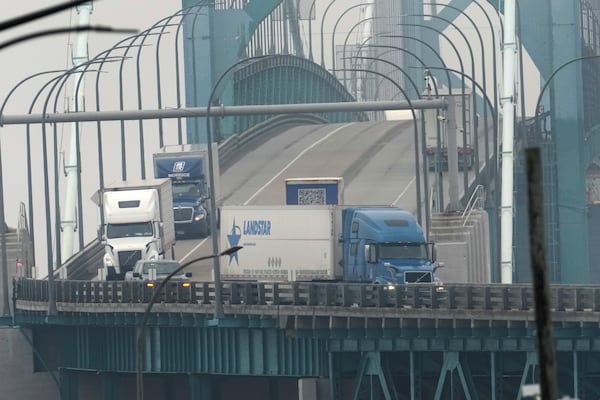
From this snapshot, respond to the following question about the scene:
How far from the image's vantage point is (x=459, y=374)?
66062 mm

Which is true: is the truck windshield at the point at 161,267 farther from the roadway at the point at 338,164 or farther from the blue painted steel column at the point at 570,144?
the blue painted steel column at the point at 570,144

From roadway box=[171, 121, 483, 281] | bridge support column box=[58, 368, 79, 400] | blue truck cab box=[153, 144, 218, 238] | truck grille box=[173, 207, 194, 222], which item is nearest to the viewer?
bridge support column box=[58, 368, 79, 400]

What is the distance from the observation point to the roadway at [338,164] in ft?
407

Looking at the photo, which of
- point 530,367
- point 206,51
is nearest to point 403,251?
point 530,367

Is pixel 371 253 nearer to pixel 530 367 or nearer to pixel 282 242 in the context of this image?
pixel 282 242

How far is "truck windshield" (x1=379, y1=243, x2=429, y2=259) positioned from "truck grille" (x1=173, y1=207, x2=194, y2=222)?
31496 millimetres

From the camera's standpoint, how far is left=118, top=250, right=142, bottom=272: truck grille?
86.2 meters

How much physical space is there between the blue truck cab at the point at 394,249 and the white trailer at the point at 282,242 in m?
3.44

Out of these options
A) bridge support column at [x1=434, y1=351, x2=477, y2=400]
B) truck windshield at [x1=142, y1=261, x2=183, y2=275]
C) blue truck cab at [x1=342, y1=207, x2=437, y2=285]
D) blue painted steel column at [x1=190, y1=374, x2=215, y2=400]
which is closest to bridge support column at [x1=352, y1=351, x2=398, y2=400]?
bridge support column at [x1=434, y1=351, x2=477, y2=400]

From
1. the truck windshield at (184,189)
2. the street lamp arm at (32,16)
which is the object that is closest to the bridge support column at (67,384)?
the truck windshield at (184,189)

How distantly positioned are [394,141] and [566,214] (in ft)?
77.1

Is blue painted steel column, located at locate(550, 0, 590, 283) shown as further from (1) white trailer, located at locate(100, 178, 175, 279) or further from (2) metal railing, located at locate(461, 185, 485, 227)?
(1) white trailer, located at locate(100, 178, 175, 279)

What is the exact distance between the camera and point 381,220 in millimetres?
70625

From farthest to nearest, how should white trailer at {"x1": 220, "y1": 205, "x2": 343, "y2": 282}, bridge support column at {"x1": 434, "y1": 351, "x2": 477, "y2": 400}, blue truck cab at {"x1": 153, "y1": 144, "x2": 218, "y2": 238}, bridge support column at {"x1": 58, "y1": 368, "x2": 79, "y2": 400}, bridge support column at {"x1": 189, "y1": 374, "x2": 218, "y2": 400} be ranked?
1. blue truck cab at {"x1": 153, "y1": 144, "x2": 218, "y2": 238}
2. bridge support column at {"x1": 58, "y1": 368, "x2": 79, "y2": 400}
3. bridge support column at {"x1": 189, "y1": 374, "x2": 218, "y2": 400}
4. white trailer at {"x1": 220, "y1": 205, "x2": 343, "y2": 282}
5. bridge support column at {"x1": 434, "y1": 351, "x2": 477, "y2": 400}
